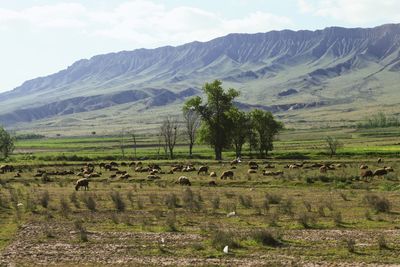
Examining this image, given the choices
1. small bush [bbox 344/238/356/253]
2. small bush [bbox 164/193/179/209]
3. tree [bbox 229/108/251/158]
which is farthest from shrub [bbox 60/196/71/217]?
tree [bbox 229/108/251/158]

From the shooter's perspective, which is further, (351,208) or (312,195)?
(312,195)

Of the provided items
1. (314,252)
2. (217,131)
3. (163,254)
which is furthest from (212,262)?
(217,131)

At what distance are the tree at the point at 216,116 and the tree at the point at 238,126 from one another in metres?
0.94

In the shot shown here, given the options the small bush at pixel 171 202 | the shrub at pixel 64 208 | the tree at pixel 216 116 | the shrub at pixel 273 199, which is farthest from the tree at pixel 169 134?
the shrub at pixel 64 208

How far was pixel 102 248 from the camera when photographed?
21.2 metres

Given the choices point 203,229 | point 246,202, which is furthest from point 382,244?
point 246,202

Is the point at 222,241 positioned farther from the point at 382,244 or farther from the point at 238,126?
the point at 238,126

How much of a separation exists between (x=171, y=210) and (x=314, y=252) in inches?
481

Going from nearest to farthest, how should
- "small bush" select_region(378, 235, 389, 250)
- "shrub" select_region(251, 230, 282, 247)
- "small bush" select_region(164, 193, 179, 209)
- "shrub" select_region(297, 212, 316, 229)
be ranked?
"small bush" select_region(378, 235, 389, 250) → "shrub" select_region(251, 230, 282, 247) → "shrub" select_region(297, 212, 316, 229) → "small bush" select_region(164, 193, 179, 209)

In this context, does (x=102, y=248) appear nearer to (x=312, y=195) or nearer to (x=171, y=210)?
(x=171, y=210)

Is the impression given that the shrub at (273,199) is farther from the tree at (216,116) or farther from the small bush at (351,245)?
the tree at (216,116)

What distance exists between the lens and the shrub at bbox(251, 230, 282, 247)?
69.7 feet

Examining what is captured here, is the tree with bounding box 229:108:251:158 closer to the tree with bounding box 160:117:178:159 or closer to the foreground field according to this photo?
the tree with bounding box 160:117:178:159

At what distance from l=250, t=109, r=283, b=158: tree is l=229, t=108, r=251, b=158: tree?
1965 mm
